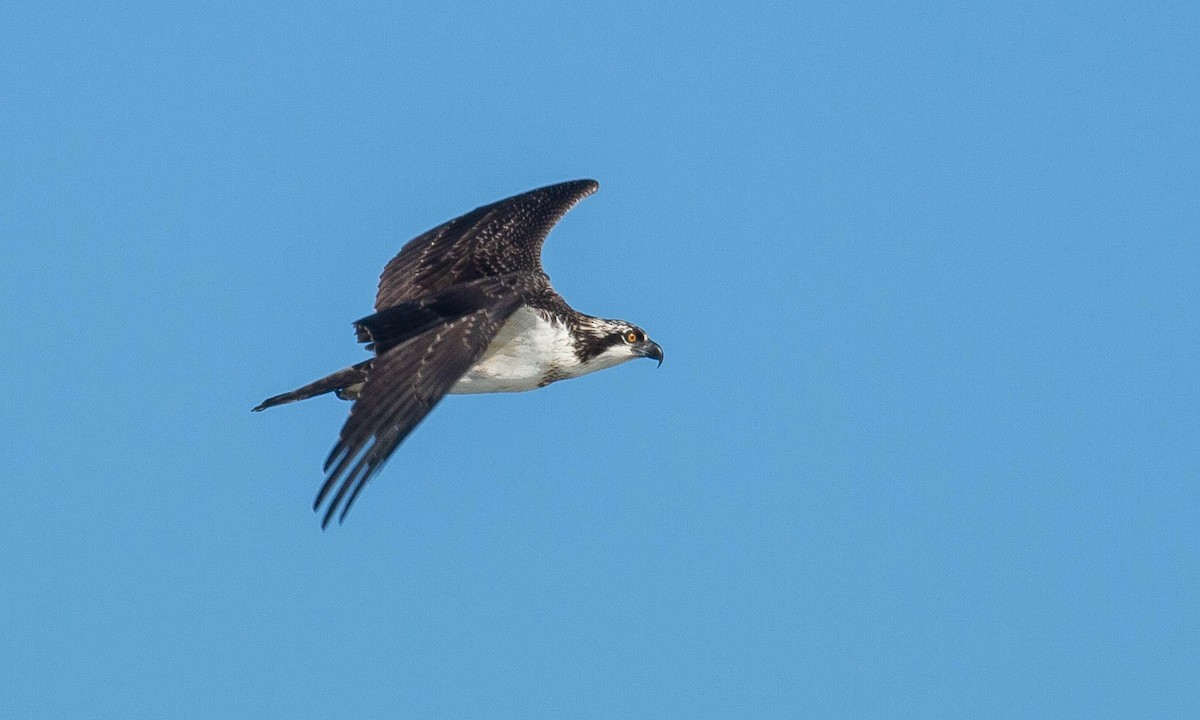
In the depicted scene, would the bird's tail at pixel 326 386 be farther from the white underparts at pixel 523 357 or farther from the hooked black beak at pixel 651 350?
the hooked black beak at pixel 651 350

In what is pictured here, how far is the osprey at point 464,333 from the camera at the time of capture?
51.4 feet

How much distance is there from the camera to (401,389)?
52.7 ft

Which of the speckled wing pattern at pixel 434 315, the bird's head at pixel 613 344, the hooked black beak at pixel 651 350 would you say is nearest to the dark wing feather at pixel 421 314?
the speckled wing pattern at pixel 434 315

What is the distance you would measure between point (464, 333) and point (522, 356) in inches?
102

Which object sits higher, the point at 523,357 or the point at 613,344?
the point at 613,344

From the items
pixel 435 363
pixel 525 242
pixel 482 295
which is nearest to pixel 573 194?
pixel 525 242

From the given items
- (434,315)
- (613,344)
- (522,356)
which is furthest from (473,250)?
(434,315)

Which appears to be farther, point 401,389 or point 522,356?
point 522,356

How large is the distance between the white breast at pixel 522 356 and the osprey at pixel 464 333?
0.4 inches

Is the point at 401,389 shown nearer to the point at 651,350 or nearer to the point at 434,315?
the point at 434,315

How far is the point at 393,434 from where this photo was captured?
611 inches

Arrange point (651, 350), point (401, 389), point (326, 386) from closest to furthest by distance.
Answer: point (401, 389)
point (326, 386)
point (651, 350)

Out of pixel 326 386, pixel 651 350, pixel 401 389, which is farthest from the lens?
pixel 651 350

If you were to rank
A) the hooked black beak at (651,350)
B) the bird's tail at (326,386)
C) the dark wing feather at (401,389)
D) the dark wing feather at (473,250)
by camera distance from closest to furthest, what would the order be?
the dark wing feather at (401,389) → the bird's tail at (326,386) → the hooked black beak at (651,350) → the dark wing feather at (473,250)
